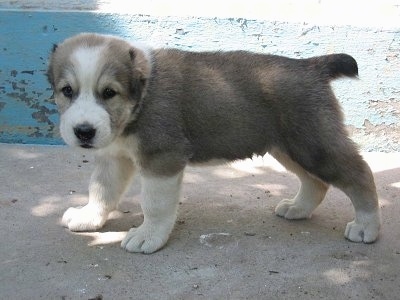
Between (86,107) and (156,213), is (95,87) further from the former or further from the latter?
(156,213)

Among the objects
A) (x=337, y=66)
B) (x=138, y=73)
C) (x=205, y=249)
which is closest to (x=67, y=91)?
(x=138, y=73)

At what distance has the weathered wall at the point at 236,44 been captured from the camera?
600 centimetres

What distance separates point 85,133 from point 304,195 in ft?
5.48

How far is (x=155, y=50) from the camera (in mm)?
4480

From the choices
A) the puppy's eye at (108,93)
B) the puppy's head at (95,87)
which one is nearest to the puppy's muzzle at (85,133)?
the puppy's head at (95,87)

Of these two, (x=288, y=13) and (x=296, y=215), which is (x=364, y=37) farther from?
(x=296, y=215)

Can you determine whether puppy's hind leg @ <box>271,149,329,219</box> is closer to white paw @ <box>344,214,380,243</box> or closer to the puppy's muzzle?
white paw @ <box>344,214,380,243</box>

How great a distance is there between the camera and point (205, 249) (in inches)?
168

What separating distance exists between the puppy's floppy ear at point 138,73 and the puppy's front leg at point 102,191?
0.57 m

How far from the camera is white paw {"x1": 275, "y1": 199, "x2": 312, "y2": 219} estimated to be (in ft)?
15.5

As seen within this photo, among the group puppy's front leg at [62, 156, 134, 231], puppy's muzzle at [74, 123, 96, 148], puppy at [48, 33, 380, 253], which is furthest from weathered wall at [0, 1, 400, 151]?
puppy's muzzle at [74, 123, 96, 148]

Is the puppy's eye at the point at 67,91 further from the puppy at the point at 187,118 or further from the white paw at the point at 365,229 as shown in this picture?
the white paw at the point at 365,229

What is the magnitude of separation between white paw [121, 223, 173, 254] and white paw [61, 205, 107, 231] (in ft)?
1.16

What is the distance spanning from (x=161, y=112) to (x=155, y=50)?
1.70ft
